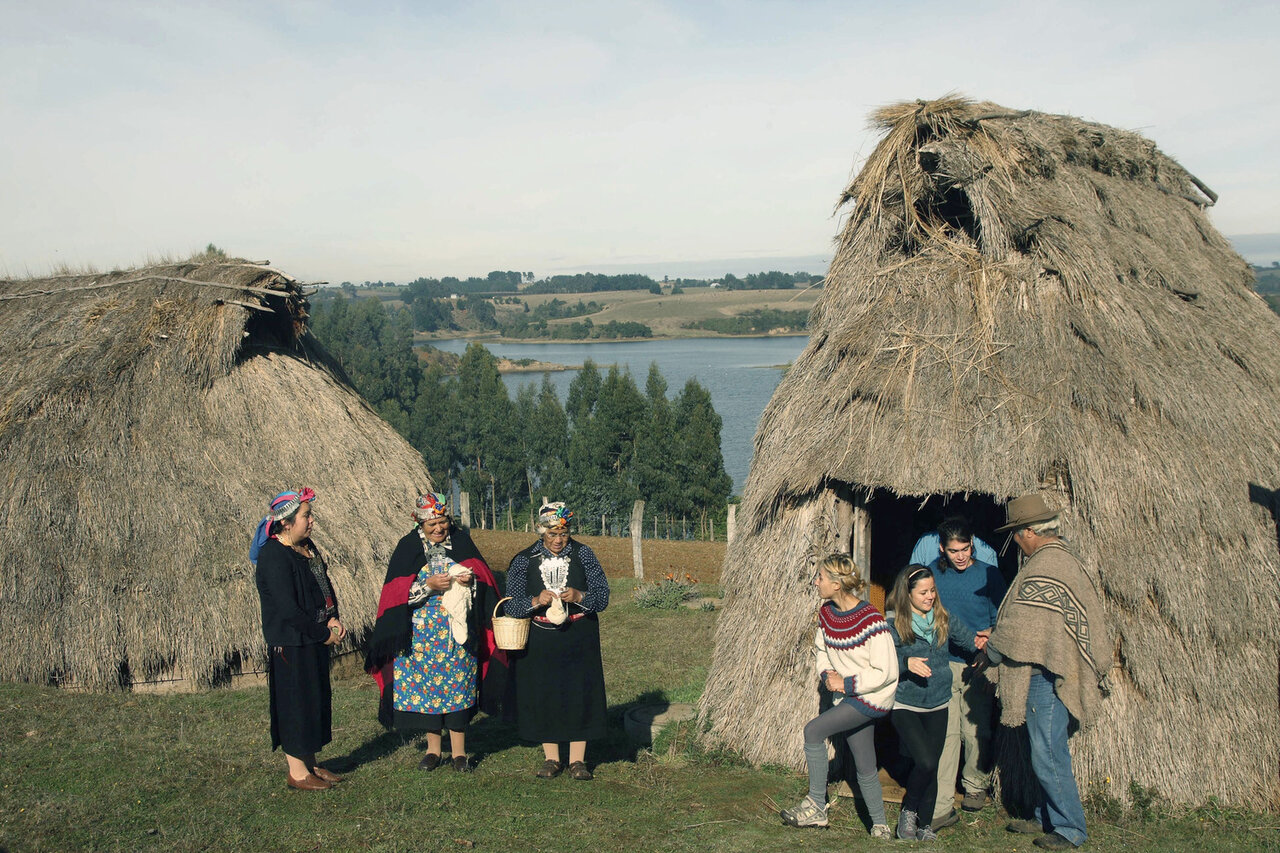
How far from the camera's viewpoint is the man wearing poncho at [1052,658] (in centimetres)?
484

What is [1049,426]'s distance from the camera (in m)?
5.96

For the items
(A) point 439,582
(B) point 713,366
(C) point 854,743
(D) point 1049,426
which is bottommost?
(B) point 713,366

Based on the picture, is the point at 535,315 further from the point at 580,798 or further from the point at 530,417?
the point at 580,798

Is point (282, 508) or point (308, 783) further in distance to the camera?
point (308, 783)

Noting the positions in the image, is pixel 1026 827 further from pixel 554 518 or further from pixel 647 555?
pixel 647 555

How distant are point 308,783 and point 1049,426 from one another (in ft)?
17.0

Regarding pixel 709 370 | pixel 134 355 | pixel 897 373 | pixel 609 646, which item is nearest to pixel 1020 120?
pixel 897 373

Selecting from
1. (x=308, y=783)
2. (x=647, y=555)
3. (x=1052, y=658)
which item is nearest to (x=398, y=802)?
(x=308, y=783)

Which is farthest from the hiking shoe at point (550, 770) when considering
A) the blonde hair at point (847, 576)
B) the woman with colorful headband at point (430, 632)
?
the blonde hair at point (847, 576)

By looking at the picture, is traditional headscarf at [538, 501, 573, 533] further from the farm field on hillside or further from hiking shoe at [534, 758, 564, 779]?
the farm field on hillside

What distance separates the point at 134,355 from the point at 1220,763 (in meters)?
10.7

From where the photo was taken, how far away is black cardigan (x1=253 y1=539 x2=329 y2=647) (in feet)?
17.5

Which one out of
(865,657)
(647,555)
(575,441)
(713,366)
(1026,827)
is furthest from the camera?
(713,366)

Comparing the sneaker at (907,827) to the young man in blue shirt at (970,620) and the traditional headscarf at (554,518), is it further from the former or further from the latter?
the traditional headscarf at (554,518)
